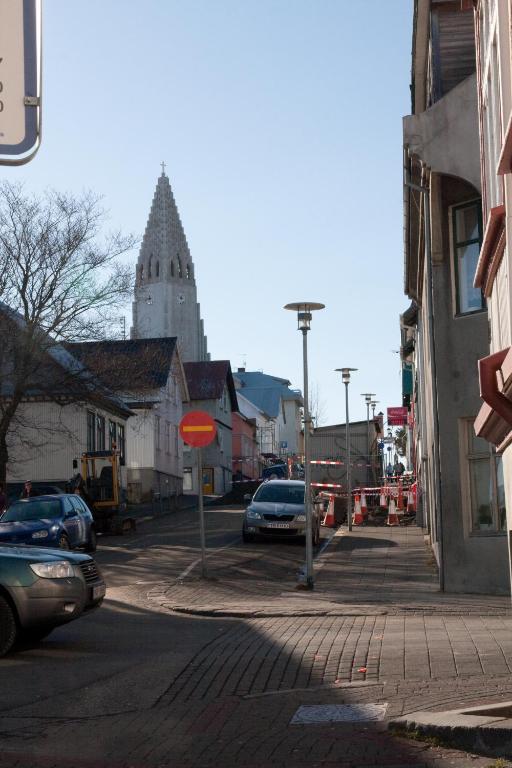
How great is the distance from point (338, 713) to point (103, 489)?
29.8 metres

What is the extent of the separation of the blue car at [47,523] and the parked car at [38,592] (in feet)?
40.2

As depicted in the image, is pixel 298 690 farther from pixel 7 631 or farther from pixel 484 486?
pixel 484 486

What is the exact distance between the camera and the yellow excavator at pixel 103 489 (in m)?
35.9

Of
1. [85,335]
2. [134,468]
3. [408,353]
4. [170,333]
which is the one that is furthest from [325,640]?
[170,333]

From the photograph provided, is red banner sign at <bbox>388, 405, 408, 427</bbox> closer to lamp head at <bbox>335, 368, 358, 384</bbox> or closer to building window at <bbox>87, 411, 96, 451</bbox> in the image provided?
building window at <bbox>87, 411, 96, 451</bbox>

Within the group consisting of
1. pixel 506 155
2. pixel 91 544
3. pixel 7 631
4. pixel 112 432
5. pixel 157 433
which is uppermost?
pixel 157 433

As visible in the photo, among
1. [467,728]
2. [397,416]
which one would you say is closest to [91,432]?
[397,416]

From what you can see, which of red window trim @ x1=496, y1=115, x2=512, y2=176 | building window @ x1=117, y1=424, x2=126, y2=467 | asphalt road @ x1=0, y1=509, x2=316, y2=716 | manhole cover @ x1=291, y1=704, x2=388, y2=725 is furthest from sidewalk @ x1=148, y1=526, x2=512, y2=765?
building window @ x1=117, y1=424, x2=126, y2=467

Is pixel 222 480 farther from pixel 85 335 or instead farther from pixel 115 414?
pixel 85 335

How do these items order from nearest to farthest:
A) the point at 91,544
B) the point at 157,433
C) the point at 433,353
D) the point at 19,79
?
the point at 19,79 < the point at 433,353 < the point at 91,544 < the point at 157,433

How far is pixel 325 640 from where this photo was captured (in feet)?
38.1

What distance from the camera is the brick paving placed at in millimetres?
6941

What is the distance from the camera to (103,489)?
37125 millimetres

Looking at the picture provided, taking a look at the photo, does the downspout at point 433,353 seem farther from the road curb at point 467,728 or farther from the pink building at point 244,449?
the pink building at point 244,449
